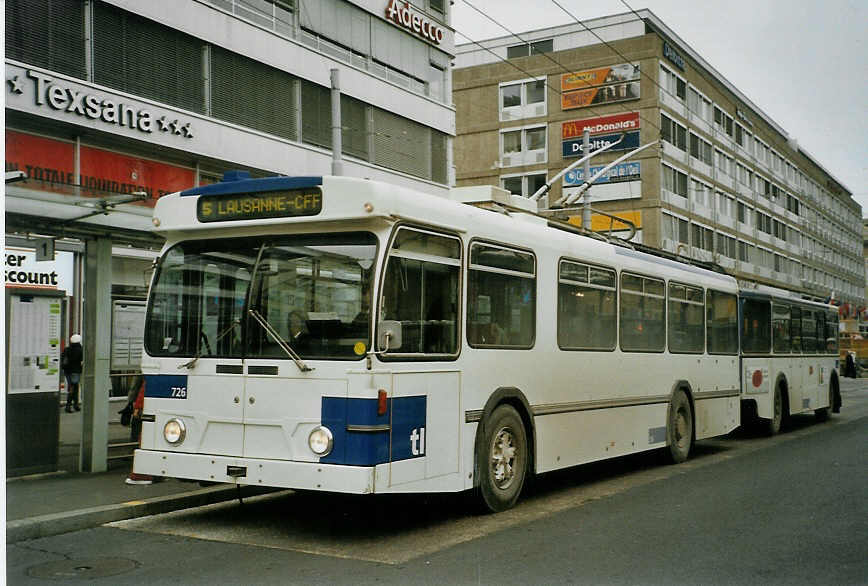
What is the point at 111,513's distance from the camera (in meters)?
8.84

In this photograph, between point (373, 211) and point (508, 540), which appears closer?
point (373, 211)

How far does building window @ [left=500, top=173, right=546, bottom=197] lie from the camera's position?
58.5m

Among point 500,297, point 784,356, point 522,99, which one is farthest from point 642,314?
point 522,99

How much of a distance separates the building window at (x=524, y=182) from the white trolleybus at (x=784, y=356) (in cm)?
3515

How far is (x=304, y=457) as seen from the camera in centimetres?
759

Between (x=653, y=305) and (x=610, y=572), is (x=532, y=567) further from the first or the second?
(x=653, y=305)

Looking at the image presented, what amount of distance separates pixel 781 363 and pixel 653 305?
7.68 metres

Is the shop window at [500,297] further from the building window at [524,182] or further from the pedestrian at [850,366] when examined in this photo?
the building window at [524,182]

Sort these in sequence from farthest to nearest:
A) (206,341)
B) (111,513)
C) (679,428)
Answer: (679,428) < (111,513) < (206,341)

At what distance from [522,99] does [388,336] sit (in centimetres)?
5378

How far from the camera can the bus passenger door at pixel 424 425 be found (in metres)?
7.73

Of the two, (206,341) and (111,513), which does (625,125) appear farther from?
(111,513)

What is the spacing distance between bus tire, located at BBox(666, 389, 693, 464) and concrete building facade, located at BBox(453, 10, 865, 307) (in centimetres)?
3946

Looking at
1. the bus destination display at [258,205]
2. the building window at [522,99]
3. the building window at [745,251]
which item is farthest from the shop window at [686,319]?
the building window at [745,251]
